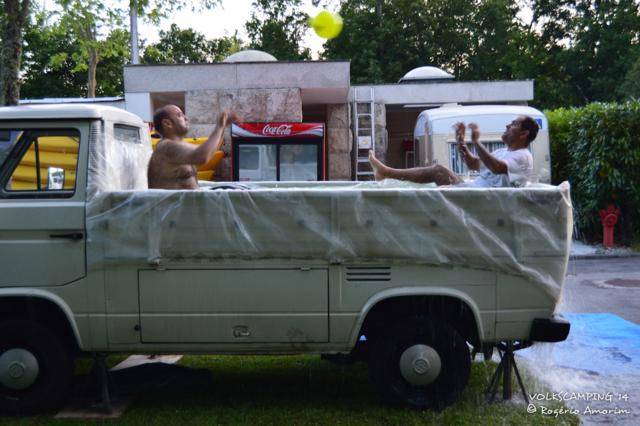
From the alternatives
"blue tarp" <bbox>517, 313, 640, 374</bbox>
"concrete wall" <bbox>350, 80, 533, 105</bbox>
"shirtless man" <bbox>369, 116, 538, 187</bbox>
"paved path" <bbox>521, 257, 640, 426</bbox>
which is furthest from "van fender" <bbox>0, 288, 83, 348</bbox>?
"concrete wall" <bbox>350, 80, 533, 105</bbox>

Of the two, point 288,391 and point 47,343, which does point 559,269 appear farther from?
point 47,343

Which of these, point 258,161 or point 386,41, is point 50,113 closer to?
point 258,161

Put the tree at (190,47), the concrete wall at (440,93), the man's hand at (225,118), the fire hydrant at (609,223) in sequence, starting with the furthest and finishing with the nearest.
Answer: the tree at (190,47) < the concrete wall at (440,93) < the fire hydrant at (609,223) < the man's hand at (225,118)

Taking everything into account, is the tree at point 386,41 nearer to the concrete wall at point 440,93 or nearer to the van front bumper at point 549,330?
the concrete wall at point 440,93

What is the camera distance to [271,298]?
14.9ft

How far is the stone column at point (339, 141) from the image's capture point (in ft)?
62.7

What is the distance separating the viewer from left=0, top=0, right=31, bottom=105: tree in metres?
9.02

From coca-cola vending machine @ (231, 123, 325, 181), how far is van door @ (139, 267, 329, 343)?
11160 millimetres

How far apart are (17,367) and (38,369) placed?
0.14 meters

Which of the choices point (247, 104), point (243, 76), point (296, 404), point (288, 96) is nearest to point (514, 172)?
point (296, 404)

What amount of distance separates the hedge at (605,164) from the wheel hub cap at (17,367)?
1236cm

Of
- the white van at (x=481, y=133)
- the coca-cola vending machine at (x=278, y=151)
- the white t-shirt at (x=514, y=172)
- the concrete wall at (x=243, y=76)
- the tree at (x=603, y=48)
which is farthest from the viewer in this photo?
the tree at (x=603, y=48)

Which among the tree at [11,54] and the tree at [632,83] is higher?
the tree at [632,83]

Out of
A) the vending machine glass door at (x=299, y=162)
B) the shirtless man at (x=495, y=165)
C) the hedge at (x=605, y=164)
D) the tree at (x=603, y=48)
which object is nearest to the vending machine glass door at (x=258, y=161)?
the vending machine glass door at (x=299, y=162)
